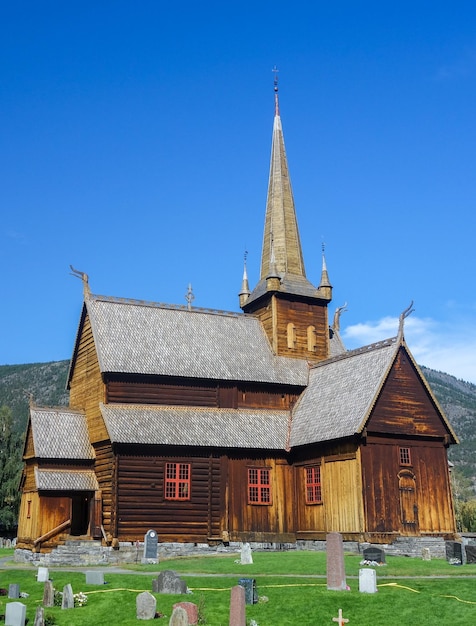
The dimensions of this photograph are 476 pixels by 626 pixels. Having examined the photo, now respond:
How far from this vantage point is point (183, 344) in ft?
140

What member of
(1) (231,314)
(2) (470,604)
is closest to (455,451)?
(1) (231,314)

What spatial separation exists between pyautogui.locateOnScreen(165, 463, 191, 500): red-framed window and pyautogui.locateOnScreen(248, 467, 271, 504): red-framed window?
344 centimetres

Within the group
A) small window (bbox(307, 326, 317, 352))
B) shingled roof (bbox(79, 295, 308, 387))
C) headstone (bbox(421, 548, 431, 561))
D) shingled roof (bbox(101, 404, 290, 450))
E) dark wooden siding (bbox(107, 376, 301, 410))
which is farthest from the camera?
small window (bbox(307, 326, 317, 352))

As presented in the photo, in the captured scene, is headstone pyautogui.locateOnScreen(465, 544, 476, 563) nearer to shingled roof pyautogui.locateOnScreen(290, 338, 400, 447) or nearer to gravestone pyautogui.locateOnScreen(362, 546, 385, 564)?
gravestone pyautogui.locateOnScreen(362, 546, 385, 564)

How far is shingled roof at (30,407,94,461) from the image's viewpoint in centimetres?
3791

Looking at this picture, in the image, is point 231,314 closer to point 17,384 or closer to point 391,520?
point 391,520

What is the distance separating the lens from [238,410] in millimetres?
41250

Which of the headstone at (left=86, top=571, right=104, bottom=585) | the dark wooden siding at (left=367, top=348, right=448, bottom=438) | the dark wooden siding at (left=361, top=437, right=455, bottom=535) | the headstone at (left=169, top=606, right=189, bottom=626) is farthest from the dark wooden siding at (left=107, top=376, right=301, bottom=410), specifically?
the headstone at (left=169, top=606, right=189, bottom=626)

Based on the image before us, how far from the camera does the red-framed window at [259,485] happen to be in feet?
129

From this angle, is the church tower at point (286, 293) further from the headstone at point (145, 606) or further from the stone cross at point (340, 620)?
the stone cross at point (340, 620)

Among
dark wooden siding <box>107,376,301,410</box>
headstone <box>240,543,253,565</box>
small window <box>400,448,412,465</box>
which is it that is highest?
dark wooden siding <box>107,376,301,410</box>

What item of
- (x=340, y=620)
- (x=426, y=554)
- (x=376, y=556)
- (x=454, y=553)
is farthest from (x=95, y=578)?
(x=426, y=554)

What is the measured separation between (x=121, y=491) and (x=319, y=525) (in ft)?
32.8

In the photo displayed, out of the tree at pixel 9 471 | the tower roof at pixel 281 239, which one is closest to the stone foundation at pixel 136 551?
the tower roof at pixel 281 239
